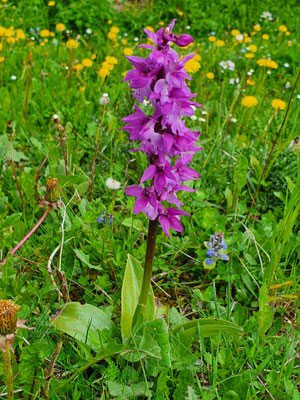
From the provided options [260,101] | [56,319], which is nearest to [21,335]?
[56,319]

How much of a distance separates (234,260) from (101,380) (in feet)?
3.24

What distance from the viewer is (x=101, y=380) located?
1.74 meters

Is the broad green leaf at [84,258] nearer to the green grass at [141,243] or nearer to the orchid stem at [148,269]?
the green grass at [141,243]

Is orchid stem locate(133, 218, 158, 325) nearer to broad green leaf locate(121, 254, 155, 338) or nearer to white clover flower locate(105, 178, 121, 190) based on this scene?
broad green leaf locate(121, 254, 155, 338)

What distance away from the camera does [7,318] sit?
124 cm

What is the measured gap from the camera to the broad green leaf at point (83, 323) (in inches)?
66.2

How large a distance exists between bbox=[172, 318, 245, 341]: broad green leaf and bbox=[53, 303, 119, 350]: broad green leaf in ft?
1.02

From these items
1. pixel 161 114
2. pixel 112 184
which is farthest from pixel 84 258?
pixel 161 114

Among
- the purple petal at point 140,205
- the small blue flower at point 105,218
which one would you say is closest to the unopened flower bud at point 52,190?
the small blue flower at point 105,218

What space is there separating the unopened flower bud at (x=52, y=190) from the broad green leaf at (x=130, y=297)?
439 millimetres

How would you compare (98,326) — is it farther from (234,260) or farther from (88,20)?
(88,20)

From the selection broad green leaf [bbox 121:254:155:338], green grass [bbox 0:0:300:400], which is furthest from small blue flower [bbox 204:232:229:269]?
broad green leaf [bbox 121:254:155:338]

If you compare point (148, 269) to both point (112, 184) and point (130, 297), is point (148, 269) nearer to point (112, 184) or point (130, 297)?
point (130, 297)

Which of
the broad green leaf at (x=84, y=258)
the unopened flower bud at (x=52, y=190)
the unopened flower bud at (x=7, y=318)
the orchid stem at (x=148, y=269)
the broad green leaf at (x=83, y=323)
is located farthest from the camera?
the broad green leaf at (x=84, y=258)
